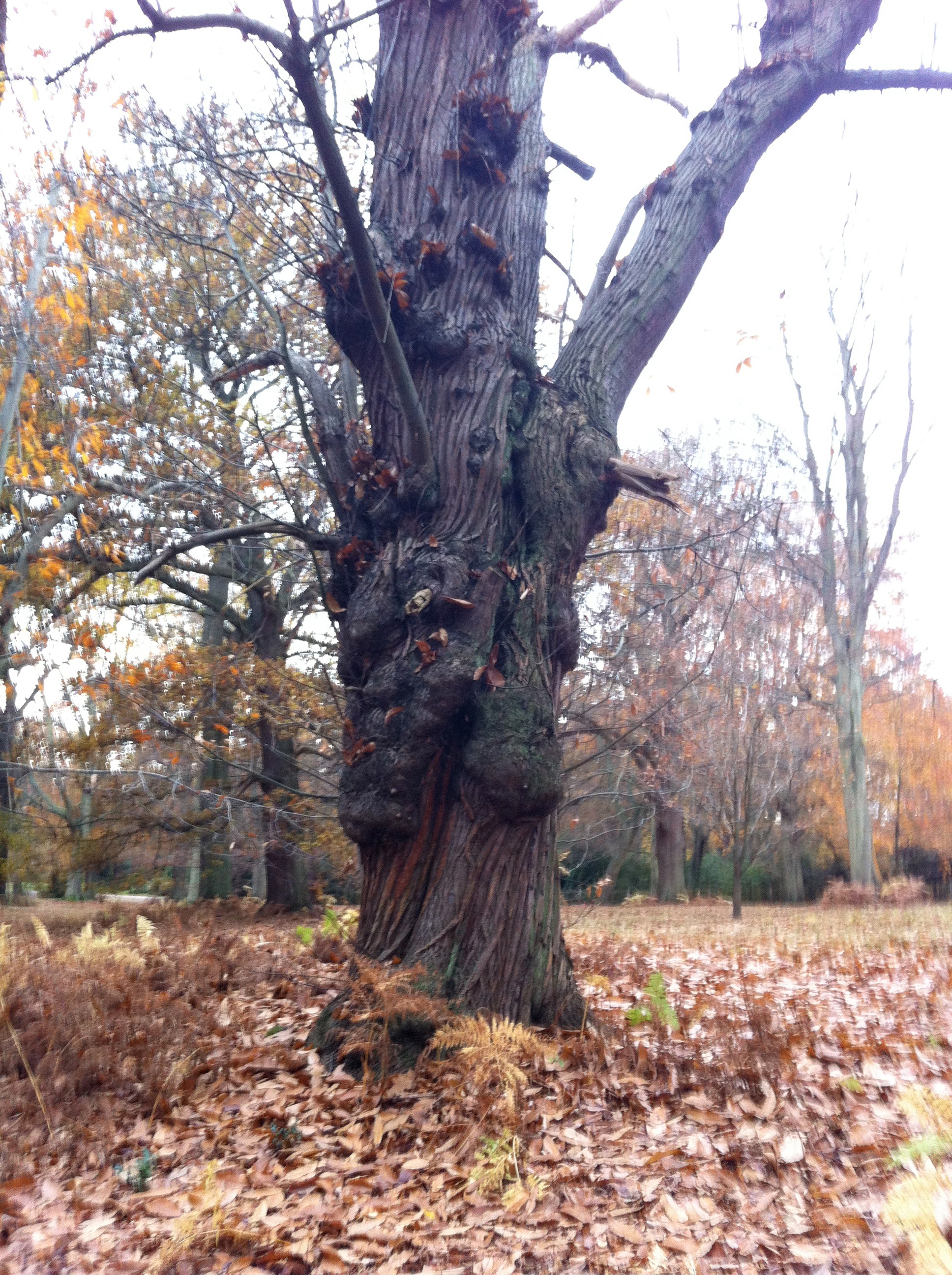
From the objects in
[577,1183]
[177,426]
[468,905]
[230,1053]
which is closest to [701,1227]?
[577,1183]

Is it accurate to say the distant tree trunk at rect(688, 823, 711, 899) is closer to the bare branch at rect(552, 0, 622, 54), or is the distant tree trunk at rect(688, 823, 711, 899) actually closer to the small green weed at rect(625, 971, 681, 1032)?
the small green weed at rect(625, 971, 681, 1032)

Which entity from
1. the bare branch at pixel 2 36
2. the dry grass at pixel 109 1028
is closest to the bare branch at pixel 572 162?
the bare branch at pixel 2 36

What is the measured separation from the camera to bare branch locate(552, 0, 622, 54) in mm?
5676

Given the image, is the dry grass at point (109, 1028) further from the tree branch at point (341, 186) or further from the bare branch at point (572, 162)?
the bare branch at point (572, 162)

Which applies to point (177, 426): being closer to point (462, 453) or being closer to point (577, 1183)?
point (462, 453)

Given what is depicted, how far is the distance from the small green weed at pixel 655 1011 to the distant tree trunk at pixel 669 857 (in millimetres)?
16781

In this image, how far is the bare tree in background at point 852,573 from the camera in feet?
58.3

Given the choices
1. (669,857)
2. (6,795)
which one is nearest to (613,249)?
(6,795)

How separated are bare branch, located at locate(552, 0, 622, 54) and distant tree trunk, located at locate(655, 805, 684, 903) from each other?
57.8 feet

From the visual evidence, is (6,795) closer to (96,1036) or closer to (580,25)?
(96,1036)

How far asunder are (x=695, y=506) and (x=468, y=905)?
7.91 metres

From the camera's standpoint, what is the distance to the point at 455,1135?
3.52m

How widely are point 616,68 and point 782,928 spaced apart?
849cm

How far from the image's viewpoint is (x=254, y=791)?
43.4ft
